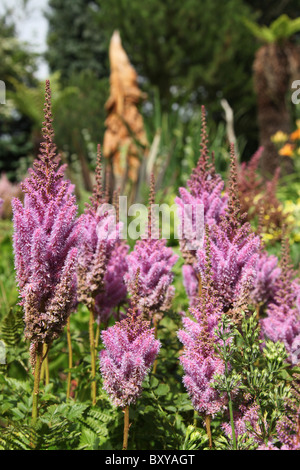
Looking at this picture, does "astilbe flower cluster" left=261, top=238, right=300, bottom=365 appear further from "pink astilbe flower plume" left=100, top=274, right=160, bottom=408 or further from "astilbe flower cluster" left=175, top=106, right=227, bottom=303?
"pink astilbe flower plume" left=100, top=274, right=160, bottom=408

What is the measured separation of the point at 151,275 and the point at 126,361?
394mm

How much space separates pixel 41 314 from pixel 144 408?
498 millimetres

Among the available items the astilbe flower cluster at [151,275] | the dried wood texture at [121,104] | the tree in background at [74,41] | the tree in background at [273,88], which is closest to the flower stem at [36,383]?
the astilbe flower cluster at [151,275]

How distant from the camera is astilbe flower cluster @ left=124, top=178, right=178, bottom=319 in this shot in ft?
4.78

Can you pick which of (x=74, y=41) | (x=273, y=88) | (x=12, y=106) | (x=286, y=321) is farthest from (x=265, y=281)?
(x=74, y=41)

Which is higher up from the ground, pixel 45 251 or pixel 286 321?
pixel 45 251

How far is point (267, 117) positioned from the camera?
393 inches

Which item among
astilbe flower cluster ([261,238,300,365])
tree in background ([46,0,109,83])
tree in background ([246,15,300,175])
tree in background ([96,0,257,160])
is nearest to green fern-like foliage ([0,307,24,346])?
astilbe flower cluster ([261,238,300,365])

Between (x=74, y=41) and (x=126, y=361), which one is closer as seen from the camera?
(x=126, y=361)

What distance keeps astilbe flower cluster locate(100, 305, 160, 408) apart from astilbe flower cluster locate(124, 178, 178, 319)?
0.27 meters

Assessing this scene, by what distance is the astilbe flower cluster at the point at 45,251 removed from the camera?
115cm

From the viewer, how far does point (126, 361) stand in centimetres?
112

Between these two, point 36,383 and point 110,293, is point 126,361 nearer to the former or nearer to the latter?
point 36,383

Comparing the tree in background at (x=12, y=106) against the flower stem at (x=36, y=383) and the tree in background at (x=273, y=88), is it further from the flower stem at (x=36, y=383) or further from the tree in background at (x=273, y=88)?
the flower stem at (x=36, y=383)
